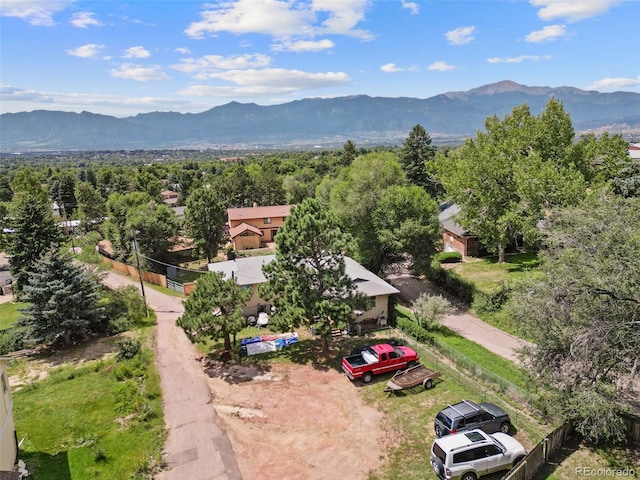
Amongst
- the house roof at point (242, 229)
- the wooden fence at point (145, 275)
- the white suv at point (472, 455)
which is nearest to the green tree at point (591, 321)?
the white suv at point (472, 455)

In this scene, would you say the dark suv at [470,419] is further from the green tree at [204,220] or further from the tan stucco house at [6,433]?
the green tree at [204,220]

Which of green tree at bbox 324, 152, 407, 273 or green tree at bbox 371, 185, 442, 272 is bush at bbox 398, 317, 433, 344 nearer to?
green tree at bbox 371, 185, 442, 272

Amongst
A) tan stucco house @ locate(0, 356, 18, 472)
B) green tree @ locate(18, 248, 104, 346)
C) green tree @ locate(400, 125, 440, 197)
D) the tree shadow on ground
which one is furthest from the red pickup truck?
green tree @ locate(400, 125, 440, 197)

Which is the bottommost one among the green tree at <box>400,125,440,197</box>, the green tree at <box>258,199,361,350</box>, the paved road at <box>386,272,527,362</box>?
the paved road at <box>386,272,527,362</box>

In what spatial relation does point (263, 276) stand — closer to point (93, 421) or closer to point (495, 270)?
point (93, 421)

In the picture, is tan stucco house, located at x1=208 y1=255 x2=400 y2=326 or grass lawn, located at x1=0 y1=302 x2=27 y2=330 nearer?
tan stucco house, located at x1=208 y1=255 x2=400 y2=326

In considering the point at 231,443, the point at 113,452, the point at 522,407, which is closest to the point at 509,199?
the point at 522,407

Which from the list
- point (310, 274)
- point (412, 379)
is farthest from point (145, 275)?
point (412, 379)
